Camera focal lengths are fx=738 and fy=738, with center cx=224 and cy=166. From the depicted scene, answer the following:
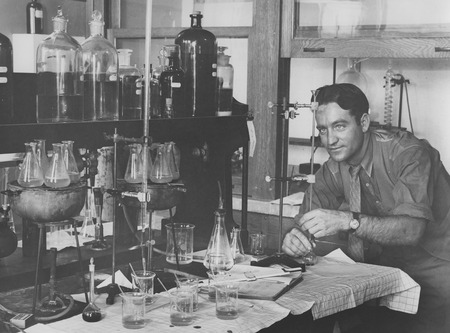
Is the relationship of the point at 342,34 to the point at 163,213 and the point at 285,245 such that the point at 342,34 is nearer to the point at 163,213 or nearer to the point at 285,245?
the point at 285,245

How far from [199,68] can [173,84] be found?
181mm

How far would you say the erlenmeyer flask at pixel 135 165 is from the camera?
2734 millimetres

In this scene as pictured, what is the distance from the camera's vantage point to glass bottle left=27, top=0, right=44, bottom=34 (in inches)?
187

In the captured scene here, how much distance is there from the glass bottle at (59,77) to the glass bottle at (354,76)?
1669 millimetres

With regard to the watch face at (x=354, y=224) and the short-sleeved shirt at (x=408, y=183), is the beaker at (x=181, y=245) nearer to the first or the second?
the watch face at (x=354, y=224)

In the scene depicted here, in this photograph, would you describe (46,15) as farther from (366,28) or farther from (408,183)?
(408,183)

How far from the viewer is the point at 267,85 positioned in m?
4.09

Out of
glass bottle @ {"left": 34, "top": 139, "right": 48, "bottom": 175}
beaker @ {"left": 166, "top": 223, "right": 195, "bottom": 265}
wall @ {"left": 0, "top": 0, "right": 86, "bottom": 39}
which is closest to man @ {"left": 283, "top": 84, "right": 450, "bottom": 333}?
beaker @ {"left": 166, "top": 223, "right": 195, "bottom": 265}

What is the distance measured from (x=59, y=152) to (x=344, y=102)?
181 cm

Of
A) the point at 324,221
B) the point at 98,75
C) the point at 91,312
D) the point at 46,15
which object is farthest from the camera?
the point at 46,15

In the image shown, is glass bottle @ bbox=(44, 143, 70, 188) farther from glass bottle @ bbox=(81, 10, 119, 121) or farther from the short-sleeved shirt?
the short-sleeved shirt

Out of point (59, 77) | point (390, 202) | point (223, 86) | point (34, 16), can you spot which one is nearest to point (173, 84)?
point (223, 86)

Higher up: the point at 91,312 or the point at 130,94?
the point at 130,94

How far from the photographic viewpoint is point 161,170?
9.20ft
